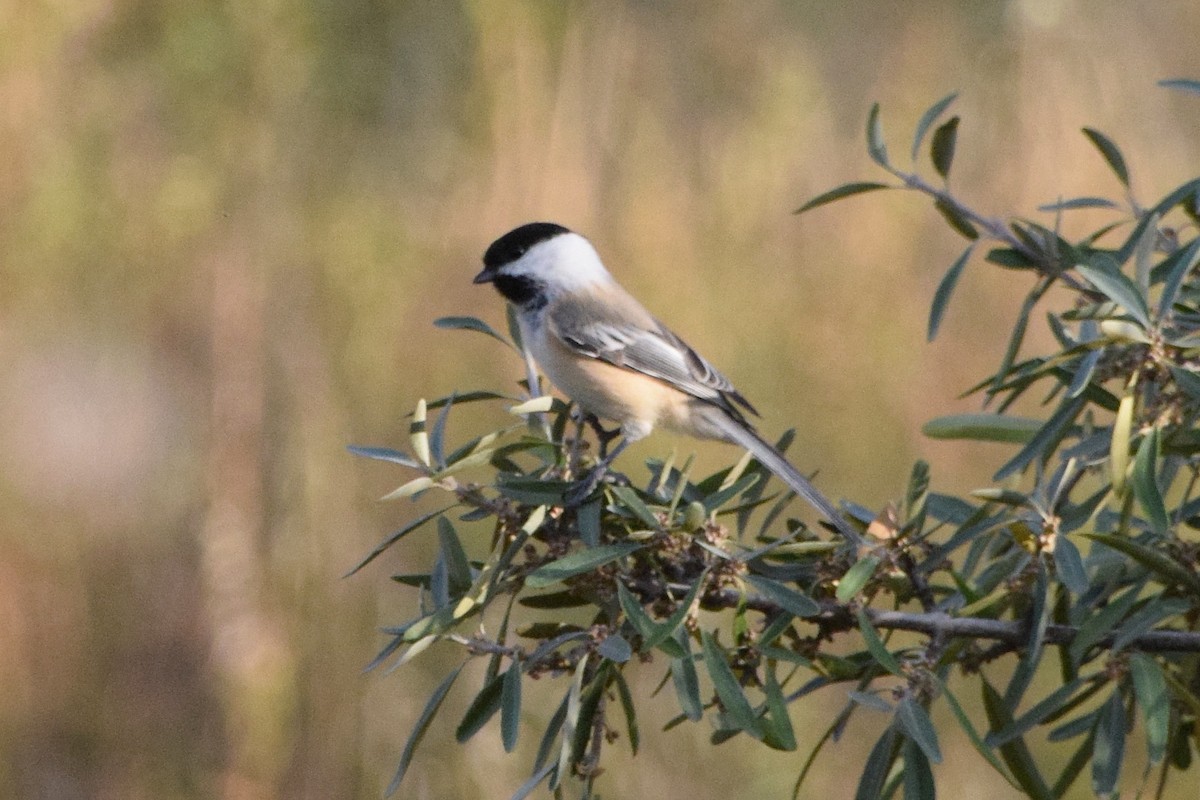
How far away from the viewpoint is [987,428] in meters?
1.96

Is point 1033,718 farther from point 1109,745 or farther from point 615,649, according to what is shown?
point 615,649

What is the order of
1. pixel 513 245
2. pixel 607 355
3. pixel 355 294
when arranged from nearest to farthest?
pixel 607 355 < pixel 513 245 < pixel 355 294

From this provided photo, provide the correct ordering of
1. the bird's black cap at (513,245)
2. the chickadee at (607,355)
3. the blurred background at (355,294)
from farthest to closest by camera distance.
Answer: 1. the blurred background at (355,294)
2. the bird's black cap at (513,245)
3. the chickadee at (607,355)

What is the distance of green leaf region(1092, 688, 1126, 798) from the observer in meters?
1.58

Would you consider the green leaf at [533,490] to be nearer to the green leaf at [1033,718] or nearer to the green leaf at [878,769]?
the green leaf at [878,769]

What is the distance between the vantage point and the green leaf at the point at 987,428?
76.0 inches

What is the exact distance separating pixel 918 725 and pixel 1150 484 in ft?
1.22

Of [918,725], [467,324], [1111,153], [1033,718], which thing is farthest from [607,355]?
[918,725]

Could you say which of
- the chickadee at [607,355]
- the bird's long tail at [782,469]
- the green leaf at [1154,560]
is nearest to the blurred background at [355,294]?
the chickadee at [607,355]

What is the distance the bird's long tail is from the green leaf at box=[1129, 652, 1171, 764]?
358mm

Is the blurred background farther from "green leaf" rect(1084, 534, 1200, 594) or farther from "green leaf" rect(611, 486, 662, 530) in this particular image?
"green leaf" rect(1084, 534, 1200, 594)

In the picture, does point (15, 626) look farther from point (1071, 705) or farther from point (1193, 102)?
point (1193, 102)

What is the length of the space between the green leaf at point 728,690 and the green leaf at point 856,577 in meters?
0.16

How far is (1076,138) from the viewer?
5.42m
